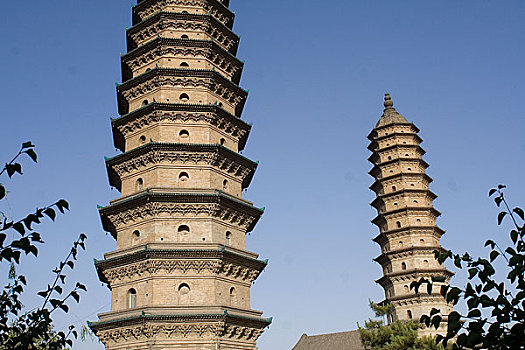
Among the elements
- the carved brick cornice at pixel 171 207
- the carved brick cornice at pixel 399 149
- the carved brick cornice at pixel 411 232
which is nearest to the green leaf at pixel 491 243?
the carved brick cornice at pixel 171 207

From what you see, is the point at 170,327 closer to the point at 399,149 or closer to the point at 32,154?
the point at 32,154

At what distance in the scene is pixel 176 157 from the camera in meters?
23.2

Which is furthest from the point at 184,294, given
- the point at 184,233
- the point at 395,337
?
the point at 395,337

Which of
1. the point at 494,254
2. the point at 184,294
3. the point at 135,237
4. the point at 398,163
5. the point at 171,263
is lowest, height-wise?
the point at 494,254

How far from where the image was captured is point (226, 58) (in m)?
27.5

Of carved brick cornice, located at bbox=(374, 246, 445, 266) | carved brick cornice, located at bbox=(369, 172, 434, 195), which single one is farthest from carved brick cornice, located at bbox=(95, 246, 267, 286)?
carved brick cornice, located at bbox=(369, 172, 434, 195)

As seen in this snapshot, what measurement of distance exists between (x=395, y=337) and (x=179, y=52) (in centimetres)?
1746

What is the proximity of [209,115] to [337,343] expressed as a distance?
32.7 m

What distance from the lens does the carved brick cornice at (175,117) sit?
24125 millimetres

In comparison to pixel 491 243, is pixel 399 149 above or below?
above

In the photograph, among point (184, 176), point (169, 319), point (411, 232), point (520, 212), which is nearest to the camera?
point (520, 212)

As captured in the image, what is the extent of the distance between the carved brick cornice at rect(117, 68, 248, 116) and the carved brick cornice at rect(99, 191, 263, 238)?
20.4 ft

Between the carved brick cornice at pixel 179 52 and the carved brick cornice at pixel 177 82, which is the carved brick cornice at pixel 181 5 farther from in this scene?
the carved brick cornice at pixel 177 82

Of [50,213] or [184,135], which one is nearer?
[50,213]
